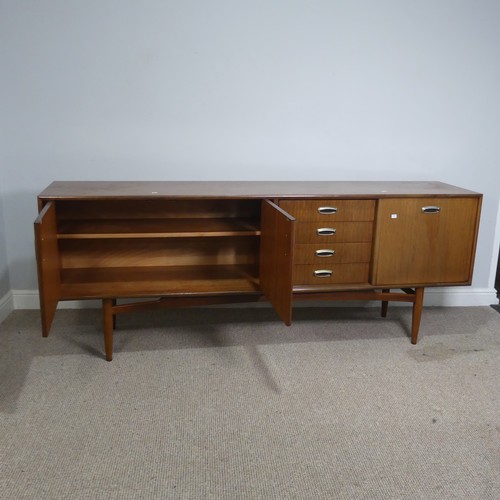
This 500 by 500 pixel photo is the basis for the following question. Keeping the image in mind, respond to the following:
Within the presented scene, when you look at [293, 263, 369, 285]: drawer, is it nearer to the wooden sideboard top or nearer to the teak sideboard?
the teak sideboard

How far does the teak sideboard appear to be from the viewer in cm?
230

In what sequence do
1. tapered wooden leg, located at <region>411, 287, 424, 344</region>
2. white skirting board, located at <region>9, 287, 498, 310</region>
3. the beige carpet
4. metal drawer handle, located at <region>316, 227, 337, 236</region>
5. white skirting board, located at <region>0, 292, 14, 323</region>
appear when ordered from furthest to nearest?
white skirting board, located at <region>9, 287, 498, 310</region> < white skirting board, located at <region>0, 292, 14, 323</region> < tapered wooden leg, located at <region>411, 287, 424, 344</region> < metal drawer handle, located at <region>316, 227, 337, 236</region> < the beige carpet

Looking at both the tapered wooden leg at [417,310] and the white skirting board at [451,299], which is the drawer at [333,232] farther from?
the white skirting board at [451,299]

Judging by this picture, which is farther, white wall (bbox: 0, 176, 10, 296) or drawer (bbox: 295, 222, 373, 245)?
white wall (bbox: 0, 176, 10, 296)

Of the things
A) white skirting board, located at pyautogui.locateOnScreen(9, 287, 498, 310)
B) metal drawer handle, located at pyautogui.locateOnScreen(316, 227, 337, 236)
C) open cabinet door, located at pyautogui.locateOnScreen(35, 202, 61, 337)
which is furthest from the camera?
white skirting board, located at pyautogui.locateOnScreen(9, 287, 498, 310)

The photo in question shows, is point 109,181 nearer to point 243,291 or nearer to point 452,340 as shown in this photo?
point 243,291

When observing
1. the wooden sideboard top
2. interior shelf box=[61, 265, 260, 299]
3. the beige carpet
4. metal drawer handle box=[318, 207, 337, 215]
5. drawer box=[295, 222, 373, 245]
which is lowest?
the beige carpet

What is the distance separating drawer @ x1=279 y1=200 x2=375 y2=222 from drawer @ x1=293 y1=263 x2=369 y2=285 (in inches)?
8.4

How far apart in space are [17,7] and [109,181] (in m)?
0.87

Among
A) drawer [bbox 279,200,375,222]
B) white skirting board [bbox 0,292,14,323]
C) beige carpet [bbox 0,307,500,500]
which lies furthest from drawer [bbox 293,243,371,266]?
white skirting board [bbox 0,292,14,323]

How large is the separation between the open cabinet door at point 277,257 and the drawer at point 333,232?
6.2 inches

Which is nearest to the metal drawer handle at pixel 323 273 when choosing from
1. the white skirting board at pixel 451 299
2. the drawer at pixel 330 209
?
the drawer at pixel 330 209

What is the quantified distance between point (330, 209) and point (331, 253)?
0.19m

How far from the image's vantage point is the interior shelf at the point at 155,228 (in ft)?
7.54
